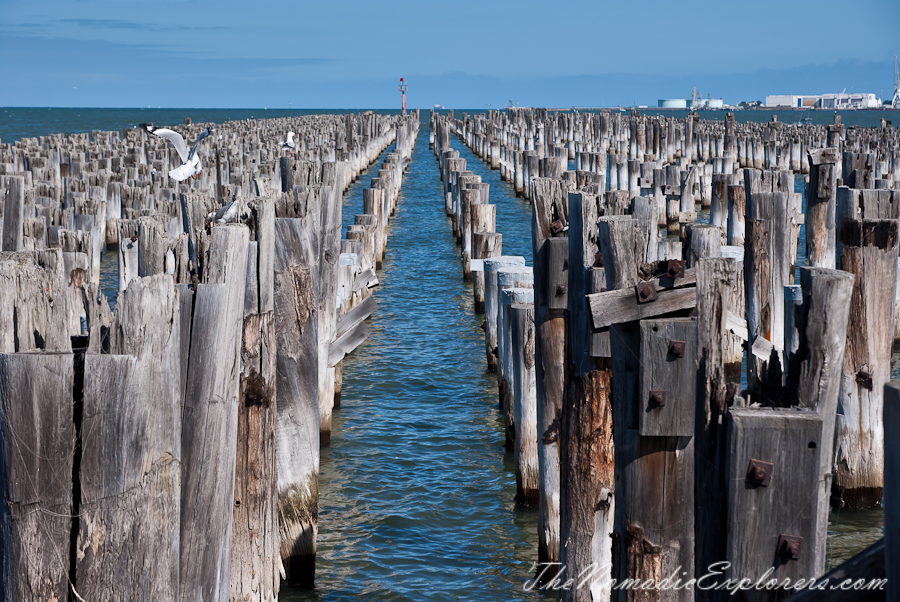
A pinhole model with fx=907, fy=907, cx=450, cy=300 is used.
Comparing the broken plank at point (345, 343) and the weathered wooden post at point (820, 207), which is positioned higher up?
the weathered wooden post at point (820, 207)

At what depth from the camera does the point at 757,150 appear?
33750 millimetres

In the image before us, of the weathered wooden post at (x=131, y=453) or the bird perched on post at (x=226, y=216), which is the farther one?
the bird perched on post at (x=226, y=216)

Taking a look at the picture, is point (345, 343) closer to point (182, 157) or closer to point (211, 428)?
point (211, 428)

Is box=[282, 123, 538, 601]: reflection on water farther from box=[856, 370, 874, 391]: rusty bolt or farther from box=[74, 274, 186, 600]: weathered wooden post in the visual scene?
box=[74, 274, 186, 600]: weathered wooden post

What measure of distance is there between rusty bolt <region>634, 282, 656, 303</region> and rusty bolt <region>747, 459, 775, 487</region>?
2.93ft

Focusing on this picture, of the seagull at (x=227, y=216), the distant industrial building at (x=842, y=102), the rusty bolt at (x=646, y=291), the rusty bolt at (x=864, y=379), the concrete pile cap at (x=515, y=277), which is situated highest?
the distant industrial building at (x=842, y=102)

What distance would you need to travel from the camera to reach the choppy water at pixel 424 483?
570cm

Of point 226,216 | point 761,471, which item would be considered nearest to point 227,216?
point 226,216

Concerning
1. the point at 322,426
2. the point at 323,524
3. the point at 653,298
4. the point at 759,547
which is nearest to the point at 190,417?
the point at 653,298

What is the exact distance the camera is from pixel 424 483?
7.20 meters

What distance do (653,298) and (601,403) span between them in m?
1.07

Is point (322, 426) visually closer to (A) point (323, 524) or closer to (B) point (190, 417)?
(A) point (323, 524)

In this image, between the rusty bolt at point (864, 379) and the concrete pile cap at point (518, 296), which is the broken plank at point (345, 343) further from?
the rusty bolt at point (864, 379)

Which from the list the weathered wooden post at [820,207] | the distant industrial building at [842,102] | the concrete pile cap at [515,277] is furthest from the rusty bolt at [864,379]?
the distant industrial building at [842,102]
